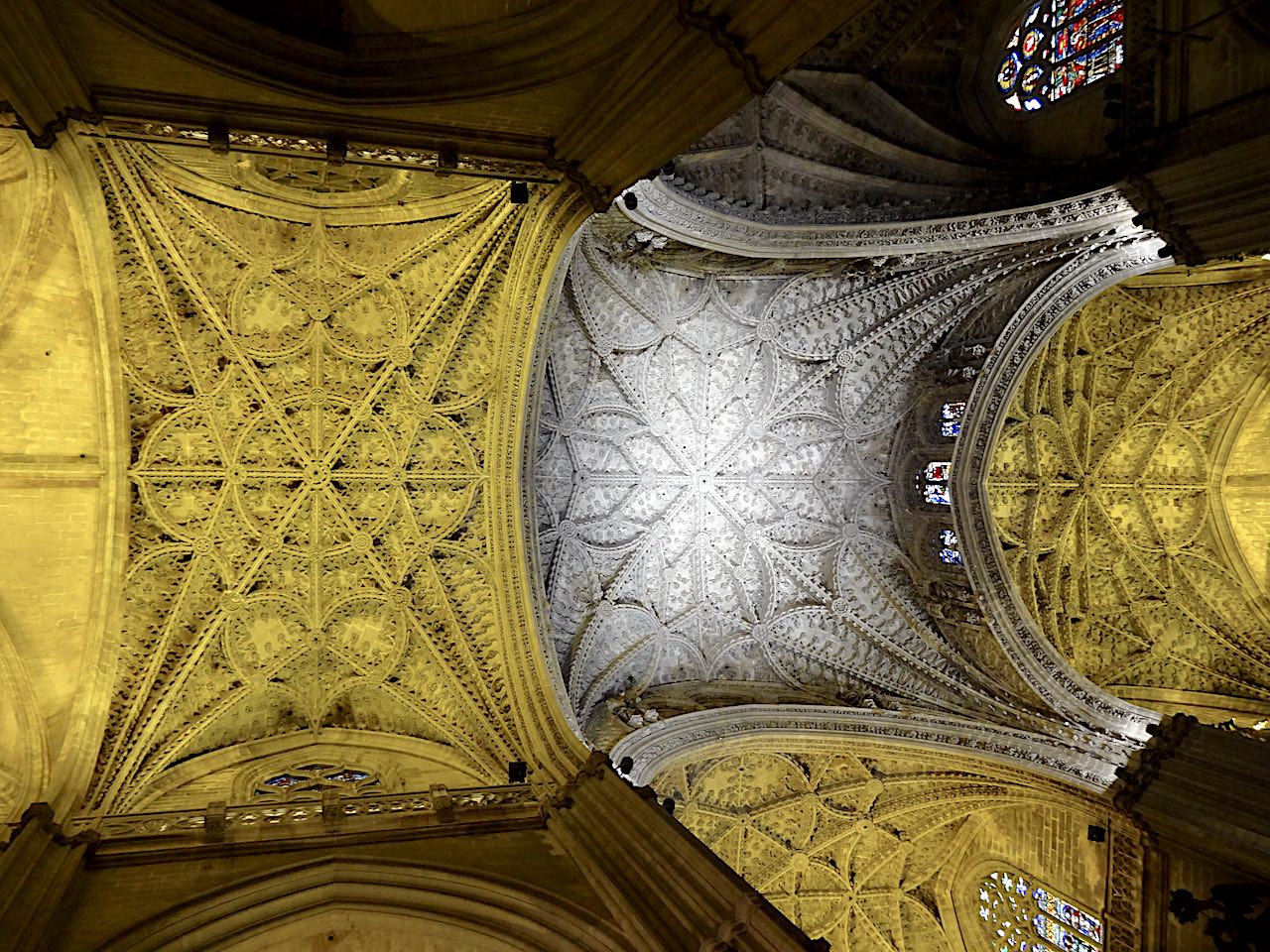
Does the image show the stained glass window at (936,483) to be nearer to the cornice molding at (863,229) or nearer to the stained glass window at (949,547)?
the stained glass window at (949,547)

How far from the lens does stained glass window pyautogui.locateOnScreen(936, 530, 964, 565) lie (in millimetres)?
10741

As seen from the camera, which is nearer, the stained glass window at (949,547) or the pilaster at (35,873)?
the pilaster at (35,873)

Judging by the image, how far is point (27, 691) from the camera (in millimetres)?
7289

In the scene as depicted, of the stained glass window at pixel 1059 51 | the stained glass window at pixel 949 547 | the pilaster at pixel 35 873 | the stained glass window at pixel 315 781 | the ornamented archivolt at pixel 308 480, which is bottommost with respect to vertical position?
the pilaster at pixel 35 873

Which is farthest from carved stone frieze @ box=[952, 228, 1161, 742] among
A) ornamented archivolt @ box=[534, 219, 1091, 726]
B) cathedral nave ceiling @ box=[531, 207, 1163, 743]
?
ornamented archivolt @ box=[534, 219, 1091, 726]

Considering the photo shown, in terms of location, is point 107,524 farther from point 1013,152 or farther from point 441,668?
point 1013,152

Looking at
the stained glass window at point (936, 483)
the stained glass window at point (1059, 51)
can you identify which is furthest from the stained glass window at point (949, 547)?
the stained glass window at point (1059, 51)

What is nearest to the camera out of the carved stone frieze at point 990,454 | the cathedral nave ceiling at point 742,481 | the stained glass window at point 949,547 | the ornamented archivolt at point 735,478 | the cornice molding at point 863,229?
the cornice molding at point 863,229

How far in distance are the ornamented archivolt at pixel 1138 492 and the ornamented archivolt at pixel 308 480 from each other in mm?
8346

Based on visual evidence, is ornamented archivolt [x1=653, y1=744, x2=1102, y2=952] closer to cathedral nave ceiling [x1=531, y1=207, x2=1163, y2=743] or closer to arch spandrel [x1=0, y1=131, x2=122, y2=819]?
cathedral nave ceiling [x1=531, y1=207, x2=1163, y2=743]

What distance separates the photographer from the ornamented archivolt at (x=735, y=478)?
33.7 ft

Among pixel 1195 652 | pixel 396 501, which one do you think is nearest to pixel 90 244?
pixel 396 501

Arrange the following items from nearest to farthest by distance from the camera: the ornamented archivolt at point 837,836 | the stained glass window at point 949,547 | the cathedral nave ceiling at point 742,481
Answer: the cathedral nave ceiling at point 742,481 < the ornamented archivolt at point 837,836 < the stained glass window at point 949,547

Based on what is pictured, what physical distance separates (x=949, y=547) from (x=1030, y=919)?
16.9 ft
